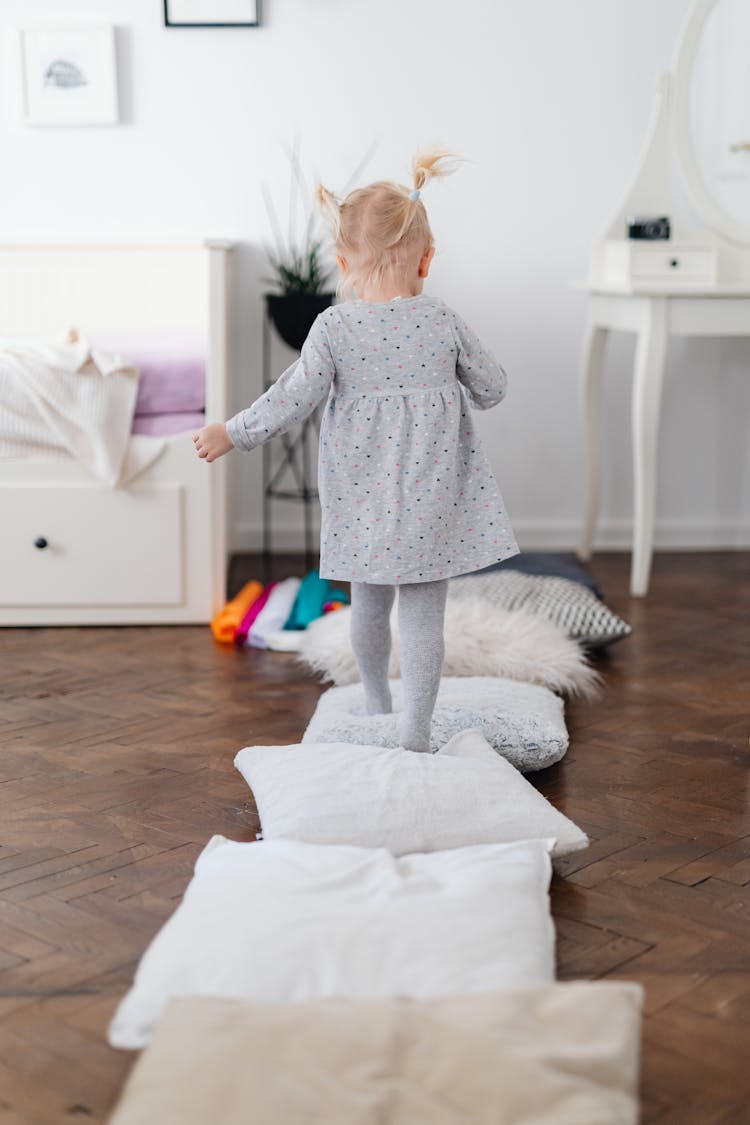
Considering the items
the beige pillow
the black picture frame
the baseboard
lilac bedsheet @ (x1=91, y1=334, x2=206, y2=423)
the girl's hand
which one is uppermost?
the black picture frame

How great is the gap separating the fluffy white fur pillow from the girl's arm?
598 millimetres

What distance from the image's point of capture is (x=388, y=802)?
1.43 meters

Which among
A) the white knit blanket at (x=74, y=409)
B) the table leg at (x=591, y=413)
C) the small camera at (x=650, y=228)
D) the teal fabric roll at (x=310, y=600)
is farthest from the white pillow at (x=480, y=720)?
the small camera at (x=650, y=228)

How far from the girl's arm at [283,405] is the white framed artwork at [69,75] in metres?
1.66

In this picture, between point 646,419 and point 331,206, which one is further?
point 646,419

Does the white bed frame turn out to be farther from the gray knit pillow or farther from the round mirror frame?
the round mirror frame

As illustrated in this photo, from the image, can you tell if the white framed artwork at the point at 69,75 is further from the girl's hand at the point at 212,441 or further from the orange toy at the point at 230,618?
the girl's hand at the point at 212,441

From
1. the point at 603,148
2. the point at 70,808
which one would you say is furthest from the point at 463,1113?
the point at 603,148

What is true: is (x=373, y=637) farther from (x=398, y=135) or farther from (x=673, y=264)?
(x=398, y=135)

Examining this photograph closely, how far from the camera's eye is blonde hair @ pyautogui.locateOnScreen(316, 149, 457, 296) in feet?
5.30

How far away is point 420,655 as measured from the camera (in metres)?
1.69

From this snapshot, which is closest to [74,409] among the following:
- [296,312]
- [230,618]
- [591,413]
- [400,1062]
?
[230,618]

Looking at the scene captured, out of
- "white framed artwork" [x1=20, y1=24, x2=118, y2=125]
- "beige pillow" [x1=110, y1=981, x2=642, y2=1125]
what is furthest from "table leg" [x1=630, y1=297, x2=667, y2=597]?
"beige pillow" [x1=110, y1=981, x2=642, y2=1125]

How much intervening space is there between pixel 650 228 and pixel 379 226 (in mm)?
1383
